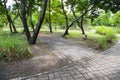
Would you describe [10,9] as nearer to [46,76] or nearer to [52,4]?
[52,4]

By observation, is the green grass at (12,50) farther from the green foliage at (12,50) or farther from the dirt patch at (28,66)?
the dirt patch at (28,66)

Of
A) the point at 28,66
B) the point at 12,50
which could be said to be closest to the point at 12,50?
the point at 12,50

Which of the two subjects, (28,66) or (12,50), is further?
(12,50)

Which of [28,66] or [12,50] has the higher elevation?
[12,50]

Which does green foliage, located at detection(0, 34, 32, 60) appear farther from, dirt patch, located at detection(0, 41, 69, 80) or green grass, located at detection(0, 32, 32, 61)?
dirt patch, located at detection(0, 41, 69, 80)

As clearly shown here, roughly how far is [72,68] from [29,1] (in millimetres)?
10720

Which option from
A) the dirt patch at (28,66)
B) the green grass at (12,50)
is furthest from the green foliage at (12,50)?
the dirt patch at (28,66)

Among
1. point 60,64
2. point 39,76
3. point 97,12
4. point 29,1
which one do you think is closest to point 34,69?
point 39,76

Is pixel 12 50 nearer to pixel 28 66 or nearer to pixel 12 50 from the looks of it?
pixel 12 50

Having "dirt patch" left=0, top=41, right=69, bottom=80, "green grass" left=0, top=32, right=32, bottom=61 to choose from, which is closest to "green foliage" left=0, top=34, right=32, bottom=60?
"green grass" left=0, top=32, right=32, bottom=61

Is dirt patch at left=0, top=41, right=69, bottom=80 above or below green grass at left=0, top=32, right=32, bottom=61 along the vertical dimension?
below

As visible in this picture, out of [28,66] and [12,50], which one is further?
[12,50]

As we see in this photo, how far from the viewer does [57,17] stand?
60.8 ft

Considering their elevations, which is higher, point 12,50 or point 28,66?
point 12,50
